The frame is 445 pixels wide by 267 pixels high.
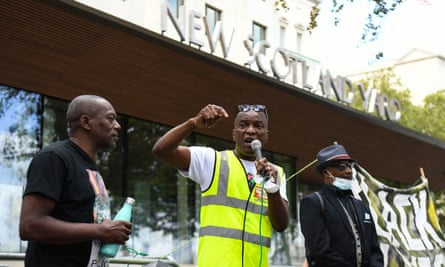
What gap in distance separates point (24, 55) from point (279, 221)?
901cm

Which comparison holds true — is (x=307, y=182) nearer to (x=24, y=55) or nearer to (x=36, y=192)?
(x=24, y=55)

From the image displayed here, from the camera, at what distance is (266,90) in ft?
55.5

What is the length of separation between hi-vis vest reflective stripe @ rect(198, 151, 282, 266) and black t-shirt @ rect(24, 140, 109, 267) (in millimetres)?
813

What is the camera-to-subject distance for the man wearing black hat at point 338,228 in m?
5.19

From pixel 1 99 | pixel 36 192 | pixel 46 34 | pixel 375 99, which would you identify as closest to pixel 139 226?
pixel 1 99

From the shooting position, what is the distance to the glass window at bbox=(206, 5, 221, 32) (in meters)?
24.0

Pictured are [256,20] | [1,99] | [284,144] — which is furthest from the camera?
[256,20]

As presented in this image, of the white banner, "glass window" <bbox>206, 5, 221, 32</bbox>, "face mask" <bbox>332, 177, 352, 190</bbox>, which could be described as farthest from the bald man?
"glass window" <bbox>206, 5, 221, 32</bbox>

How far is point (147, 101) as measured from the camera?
15250mm

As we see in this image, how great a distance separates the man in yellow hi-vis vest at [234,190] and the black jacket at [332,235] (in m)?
0.82

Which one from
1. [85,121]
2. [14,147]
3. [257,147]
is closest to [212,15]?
[14,147]

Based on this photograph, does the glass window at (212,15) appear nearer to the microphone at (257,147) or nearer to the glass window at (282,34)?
the glass window at (282,34)

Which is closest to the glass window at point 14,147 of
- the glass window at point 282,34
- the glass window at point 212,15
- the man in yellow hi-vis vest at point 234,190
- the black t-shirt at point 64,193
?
the man in yellow hi-vis vest at point 234,190

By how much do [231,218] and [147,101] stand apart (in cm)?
1115
